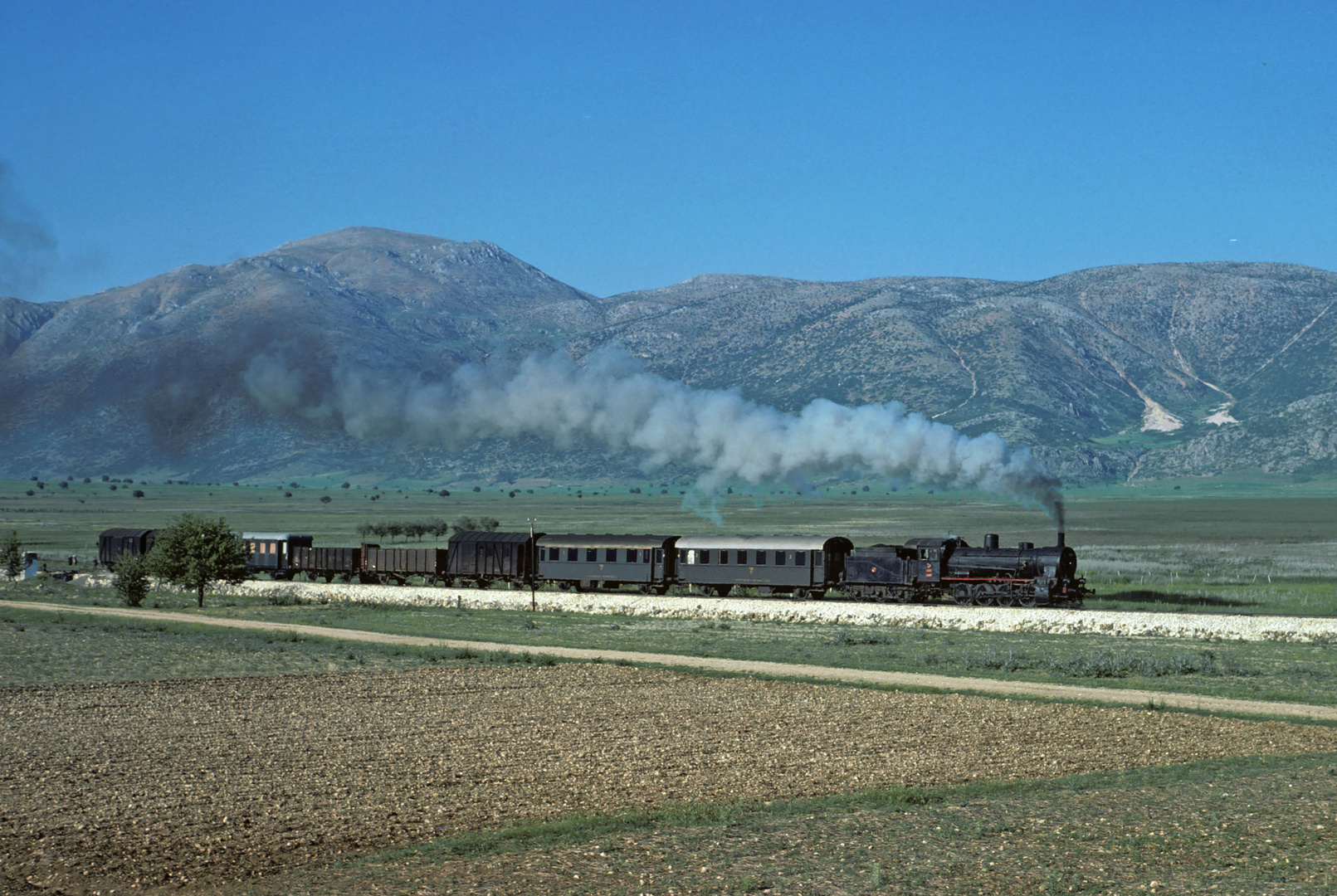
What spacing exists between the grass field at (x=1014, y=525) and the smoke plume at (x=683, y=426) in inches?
382

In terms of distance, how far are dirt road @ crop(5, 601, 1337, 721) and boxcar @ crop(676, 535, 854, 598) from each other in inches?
757

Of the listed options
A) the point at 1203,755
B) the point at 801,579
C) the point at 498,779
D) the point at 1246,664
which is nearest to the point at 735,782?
the point at 498,779

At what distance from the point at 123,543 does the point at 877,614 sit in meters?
54.4

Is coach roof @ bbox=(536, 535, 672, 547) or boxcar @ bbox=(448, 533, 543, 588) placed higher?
coach roof @ bbox=(536, 535, 672, 547)

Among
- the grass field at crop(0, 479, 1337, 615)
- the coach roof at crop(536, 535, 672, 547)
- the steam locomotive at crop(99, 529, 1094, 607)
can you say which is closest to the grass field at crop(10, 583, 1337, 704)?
the steam locomotive at crop(99, 529, 1094, 607)

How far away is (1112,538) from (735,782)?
103079 mm

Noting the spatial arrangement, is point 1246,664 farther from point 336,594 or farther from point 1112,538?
point 1112,538

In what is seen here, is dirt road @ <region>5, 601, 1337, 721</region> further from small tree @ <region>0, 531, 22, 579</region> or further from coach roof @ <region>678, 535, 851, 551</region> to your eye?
small tree @ <region>0, 531, 22, 579</region>

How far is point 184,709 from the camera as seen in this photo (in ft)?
96.2

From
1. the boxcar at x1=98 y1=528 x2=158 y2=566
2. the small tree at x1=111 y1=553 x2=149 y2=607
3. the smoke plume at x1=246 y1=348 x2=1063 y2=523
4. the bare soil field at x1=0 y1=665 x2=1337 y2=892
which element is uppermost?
the smoke plume at x1=246 y1=348 x2=1063 y2=523

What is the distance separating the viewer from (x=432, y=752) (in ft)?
79.2

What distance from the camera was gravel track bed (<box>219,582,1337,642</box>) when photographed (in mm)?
47844

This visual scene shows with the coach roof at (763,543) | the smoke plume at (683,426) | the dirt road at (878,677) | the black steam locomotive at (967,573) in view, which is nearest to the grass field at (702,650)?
the dirt road at (878,677)

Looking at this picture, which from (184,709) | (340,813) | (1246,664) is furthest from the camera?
(1246,664)
